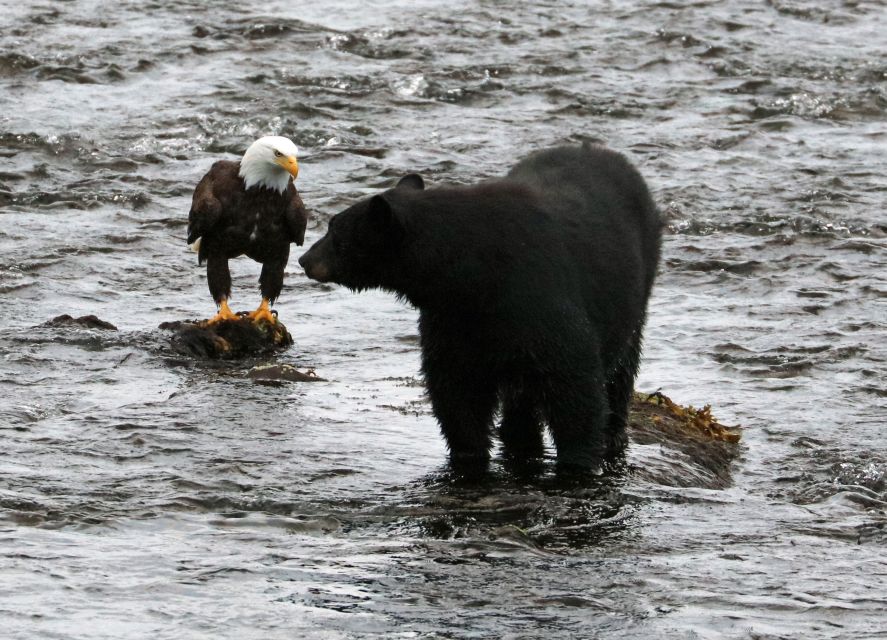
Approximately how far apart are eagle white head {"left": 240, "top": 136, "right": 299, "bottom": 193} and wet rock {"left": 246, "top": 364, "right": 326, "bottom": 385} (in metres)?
1.87

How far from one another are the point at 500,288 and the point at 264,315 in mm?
4661

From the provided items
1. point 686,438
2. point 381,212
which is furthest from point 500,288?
point 686,438

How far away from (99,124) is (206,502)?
11394 mm

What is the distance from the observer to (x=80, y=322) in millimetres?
11625

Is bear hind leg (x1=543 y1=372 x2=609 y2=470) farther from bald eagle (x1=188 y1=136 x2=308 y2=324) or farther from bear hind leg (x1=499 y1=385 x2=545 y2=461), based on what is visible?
bald eagle (x1=188 y1=136 x2=308 y2=324)

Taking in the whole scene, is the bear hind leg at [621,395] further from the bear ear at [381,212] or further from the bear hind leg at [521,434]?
the bear ear at [381,212]

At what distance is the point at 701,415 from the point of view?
1024cm

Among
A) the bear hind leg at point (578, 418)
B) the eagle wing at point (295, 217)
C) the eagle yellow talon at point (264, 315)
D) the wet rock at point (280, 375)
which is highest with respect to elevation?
the eagle wing at point (295, 217)

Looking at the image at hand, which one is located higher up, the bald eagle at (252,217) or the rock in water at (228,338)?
the bald eagle at (252,217)

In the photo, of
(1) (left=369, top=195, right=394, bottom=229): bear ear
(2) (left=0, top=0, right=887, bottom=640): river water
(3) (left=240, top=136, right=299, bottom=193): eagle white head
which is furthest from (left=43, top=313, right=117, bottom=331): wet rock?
(1) (left=369, top=195, right=394, bottom=229): bear ear

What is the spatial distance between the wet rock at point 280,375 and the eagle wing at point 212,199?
1661mm

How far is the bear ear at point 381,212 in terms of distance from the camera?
25.3 feet

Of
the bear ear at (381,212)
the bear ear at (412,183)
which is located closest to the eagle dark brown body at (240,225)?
the bear ear at (412,183)

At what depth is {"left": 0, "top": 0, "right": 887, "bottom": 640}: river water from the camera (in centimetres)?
653
